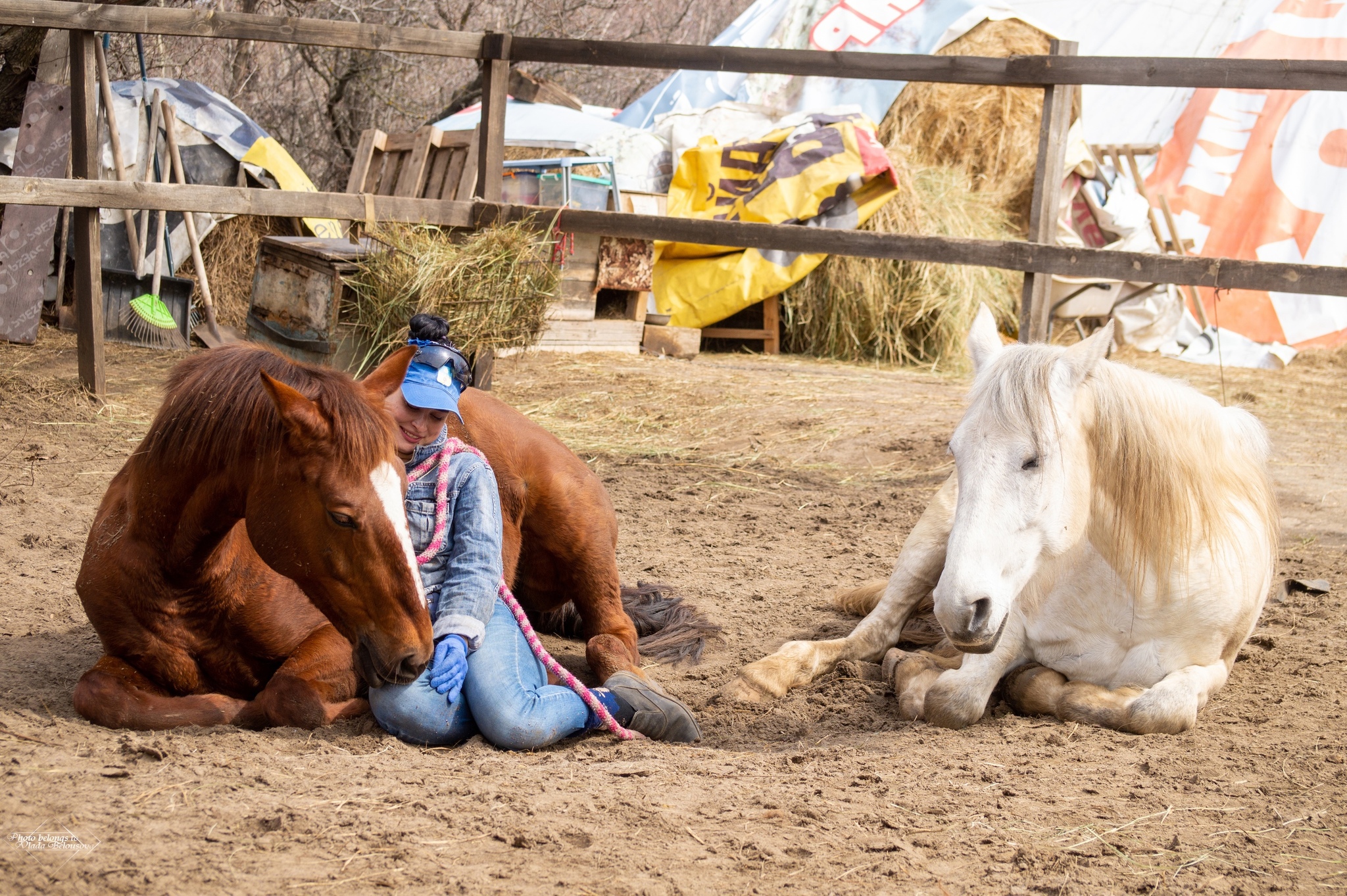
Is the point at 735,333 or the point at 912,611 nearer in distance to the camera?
the point at 912,611

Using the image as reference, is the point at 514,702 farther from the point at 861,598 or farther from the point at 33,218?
the point at 33,218

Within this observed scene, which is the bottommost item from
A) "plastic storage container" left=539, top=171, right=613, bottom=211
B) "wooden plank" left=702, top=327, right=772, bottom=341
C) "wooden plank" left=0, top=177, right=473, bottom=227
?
"wooden plank" left=702, top=327, right=772, bottom=341

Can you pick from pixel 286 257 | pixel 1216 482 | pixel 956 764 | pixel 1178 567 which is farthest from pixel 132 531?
pixel 286 257

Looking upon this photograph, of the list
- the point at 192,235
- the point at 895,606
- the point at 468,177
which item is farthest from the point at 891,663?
the point at 192,235

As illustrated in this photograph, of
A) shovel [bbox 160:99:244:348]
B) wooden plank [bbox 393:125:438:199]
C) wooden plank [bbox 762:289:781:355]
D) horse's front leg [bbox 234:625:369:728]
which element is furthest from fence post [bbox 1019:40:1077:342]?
wooden plank [bbox 393:125:438:199]

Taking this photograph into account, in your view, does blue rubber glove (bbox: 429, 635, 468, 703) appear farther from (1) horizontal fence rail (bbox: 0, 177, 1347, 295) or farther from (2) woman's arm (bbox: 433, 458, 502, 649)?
(1) horizontal fence rail (bbox: 0, 177, 1347, 295)

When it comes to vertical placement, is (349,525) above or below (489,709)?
above

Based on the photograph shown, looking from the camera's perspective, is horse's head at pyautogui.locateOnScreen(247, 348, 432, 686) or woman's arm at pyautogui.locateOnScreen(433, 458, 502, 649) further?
woman's arm at pyautogui.locateOnScreen(433, 458, 502, 649)

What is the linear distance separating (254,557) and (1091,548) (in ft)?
7.49

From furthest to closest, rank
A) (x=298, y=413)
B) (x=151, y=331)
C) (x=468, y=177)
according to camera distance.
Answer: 1. (x=468, y=177)
2. (x=151, y=331)
3. (x=298, y=413)

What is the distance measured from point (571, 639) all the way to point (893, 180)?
6510mm

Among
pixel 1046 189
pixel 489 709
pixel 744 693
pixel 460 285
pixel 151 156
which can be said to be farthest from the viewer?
pixel 151 156

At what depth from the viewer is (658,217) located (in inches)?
235

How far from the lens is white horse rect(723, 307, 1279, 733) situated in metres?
2.61
